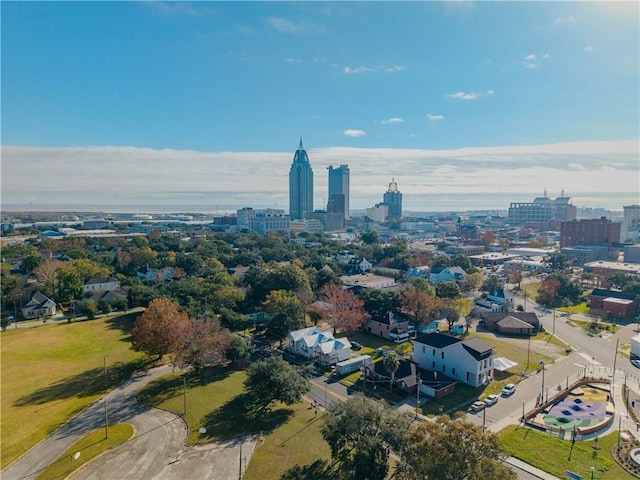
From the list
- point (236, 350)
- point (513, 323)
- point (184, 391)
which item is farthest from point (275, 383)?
point (513, 323)

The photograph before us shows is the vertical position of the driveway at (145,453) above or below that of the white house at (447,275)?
below

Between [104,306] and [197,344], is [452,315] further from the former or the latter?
[104,306]

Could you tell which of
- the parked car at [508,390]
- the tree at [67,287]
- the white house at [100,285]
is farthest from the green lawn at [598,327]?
the tree at [67,287]

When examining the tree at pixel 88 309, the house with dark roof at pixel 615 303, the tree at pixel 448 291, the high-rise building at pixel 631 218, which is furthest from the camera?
the high-rise building at pixel 631 218

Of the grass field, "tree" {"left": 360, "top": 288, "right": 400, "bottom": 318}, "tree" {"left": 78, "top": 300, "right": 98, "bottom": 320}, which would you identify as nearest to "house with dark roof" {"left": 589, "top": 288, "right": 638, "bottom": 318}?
"tree" {"left": 360, "top": 288, "right": 400, "bottom": 318}

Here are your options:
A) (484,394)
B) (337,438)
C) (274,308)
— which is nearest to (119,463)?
(337,438)

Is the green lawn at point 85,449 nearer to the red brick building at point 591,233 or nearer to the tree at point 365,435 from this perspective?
the tree at point 365,435
